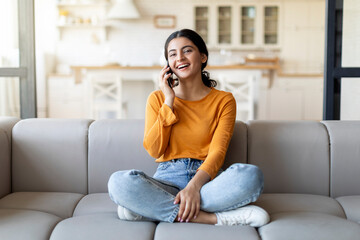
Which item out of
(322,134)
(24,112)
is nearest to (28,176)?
(24,112)

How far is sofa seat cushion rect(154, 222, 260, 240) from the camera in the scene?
1.37 meters

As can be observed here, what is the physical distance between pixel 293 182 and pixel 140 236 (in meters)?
0.87

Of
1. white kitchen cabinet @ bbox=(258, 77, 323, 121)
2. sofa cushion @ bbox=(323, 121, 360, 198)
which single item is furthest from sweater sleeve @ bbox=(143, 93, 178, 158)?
white kitchen cabinet @ bbox=(258, 77, 323, 121)

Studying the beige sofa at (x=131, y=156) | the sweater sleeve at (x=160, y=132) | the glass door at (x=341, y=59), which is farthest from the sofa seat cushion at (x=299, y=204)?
the glass door at (x=341, y=59)

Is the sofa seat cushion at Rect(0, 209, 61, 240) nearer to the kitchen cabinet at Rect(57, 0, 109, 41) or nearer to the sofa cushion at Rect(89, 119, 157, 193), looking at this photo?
the sofa cushion at Rect(89, 119, 157, 193)

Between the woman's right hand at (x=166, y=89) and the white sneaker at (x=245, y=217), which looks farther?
the woman's right hand at (x=166, y=89)

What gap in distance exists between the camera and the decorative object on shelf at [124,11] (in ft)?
21.5

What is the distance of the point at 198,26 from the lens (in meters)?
6.93

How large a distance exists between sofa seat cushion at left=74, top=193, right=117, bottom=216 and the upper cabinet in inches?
211

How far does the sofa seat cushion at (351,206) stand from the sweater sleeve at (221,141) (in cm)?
54

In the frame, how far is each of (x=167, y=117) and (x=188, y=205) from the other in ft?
1.33

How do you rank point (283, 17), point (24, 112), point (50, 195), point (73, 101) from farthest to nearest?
Answer: 1. point (283, 17)
2. point (73, 101)
3. point (24, 112)
4. point (50, 195)

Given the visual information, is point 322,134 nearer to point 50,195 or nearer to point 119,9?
point 50,195

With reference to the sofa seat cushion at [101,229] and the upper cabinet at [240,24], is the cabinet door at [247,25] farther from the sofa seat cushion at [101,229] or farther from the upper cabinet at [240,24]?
the sofa seat cushion at [101,229]
